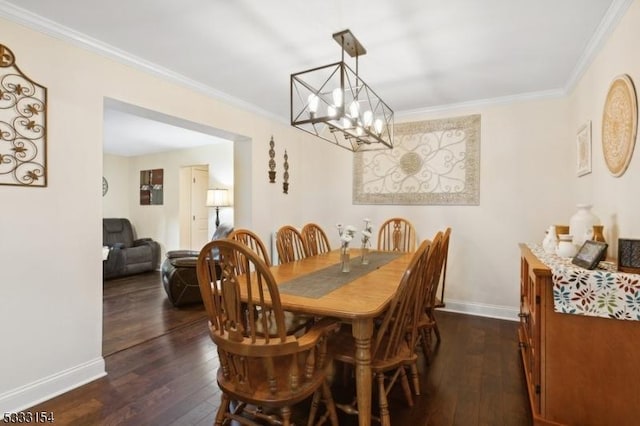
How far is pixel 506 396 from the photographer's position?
192cm

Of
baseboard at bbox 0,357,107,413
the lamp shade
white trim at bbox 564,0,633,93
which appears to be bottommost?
baseboard at bbox 0,357,107,413

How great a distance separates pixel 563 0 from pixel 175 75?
2.74 metres

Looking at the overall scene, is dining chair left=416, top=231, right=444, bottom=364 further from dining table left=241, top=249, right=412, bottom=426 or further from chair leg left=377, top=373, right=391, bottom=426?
chair leg left=377, top=373, right=391, bottom=426

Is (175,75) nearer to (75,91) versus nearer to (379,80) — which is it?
(75,91)

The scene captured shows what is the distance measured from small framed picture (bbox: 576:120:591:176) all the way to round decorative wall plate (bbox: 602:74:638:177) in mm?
389

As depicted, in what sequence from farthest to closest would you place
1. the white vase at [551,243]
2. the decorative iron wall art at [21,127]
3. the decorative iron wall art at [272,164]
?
the decorative iron wall art at [272,164], the white vase at [551,243], the decorative iron wall art at [21,127]

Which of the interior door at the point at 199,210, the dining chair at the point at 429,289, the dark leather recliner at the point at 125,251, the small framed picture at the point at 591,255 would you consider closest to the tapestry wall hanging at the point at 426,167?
the dining chair at the point at 429,289

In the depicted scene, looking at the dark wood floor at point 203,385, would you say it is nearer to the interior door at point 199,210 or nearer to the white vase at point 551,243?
the white vase at point 551,243

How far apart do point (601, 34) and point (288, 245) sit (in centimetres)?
265

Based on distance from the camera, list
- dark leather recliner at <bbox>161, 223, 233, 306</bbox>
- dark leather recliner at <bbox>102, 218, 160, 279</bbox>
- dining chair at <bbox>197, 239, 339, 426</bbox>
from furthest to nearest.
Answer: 1. dark leather recliner at <bbox>102, 218, 160, 279</bbox>
2. dark leather recliner at <bbox>161, 223, 233, 306</bbox>
3. dining chair at <bbox>197, 239, 339, 426</bbox>

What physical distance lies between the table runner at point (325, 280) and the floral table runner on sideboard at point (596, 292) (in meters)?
1.05

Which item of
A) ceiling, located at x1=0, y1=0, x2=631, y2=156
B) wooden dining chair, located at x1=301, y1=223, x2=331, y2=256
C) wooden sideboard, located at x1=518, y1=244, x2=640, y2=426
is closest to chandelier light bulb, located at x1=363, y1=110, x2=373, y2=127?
ceiling, located at x1=0, y1=0, x2=631, y2=156

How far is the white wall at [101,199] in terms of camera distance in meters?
1.84

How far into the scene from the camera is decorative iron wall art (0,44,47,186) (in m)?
1.78
